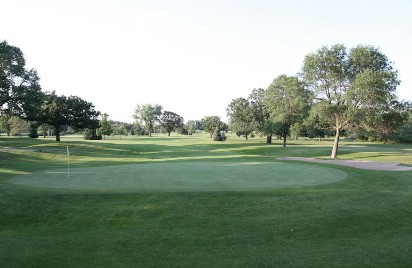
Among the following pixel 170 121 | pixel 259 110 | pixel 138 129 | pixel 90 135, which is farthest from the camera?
pixel 170 121

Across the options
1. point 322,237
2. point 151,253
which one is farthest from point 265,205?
point 151,253

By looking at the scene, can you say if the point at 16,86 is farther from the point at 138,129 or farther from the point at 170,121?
the point at 170,121

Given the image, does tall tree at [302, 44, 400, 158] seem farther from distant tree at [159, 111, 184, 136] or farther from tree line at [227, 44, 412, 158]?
distant tree at [159, 111, 184, 136]

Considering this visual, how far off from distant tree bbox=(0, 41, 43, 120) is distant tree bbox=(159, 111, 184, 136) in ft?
401

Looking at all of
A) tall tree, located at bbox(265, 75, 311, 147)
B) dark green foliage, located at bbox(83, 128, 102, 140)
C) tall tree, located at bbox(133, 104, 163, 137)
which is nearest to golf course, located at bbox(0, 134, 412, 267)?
tall tree, located at bbox(265, 75, 311, 147)

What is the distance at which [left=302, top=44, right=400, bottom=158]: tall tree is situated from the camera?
122 ft

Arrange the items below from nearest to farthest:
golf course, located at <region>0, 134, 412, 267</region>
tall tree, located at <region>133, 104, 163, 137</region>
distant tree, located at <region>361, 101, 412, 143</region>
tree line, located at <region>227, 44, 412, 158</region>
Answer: golf course, located at <region>0, 134, 412, 267</region> → tree line, located at <region>227, 44, 412, 158</region> → distant tree, located at <region>361, 101, 412, 143</region> → tall tree, located at <region>133, 104, 163, 137</region>

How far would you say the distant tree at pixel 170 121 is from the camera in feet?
550

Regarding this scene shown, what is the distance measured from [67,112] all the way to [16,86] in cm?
1705

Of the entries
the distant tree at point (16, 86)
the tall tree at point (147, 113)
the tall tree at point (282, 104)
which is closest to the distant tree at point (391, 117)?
the tall tree at point (282, 104)

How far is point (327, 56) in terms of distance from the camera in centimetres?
3975

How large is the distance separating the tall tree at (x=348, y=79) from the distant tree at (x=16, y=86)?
120ft

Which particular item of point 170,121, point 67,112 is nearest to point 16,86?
point 67,112

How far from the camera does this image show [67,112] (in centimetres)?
6006
